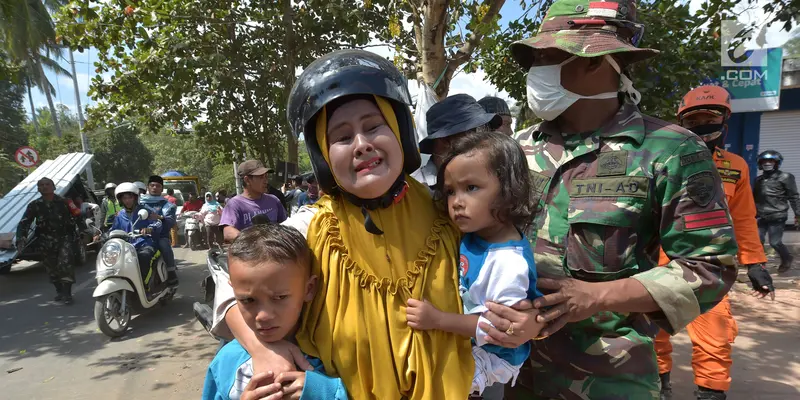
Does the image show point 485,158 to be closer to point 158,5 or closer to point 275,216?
point 275,216

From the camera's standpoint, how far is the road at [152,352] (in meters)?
3.79

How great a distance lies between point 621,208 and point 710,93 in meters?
2.47

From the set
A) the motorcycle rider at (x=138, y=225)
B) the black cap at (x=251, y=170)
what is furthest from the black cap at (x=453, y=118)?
the motorcycle rider at (x=138, y=225)

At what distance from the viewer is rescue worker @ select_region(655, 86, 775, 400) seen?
9.53 ft

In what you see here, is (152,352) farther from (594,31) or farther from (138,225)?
(594,31)

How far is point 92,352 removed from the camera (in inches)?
189

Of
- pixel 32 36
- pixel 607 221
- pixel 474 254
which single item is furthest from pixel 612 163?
pixel 32 36

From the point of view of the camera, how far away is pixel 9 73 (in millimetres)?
5766

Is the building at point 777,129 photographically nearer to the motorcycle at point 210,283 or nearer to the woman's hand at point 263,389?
the motorcycle at point 210,283

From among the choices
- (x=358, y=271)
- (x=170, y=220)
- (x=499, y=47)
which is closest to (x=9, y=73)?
(x=170, y=220)

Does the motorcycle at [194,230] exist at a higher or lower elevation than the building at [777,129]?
lower

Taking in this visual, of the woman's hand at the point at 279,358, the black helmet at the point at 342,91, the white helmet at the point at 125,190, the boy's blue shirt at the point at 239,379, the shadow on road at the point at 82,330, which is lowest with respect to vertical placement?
the shadow on road at the point at 82,330

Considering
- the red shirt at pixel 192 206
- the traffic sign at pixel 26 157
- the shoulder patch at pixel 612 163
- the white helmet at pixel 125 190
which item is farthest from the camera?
the red shirt at pixel 192 206
